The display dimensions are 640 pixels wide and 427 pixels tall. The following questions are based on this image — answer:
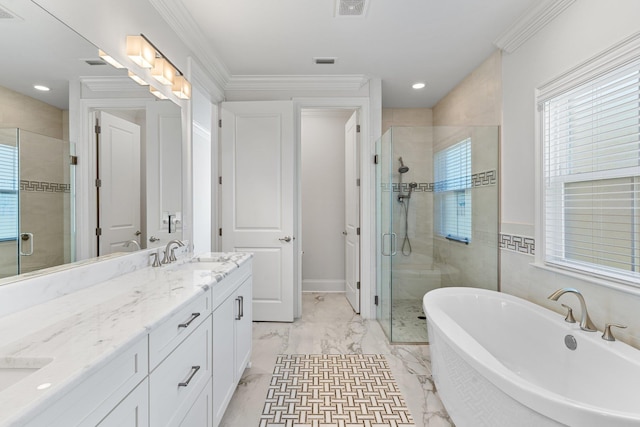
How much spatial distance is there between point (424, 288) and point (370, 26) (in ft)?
7.61

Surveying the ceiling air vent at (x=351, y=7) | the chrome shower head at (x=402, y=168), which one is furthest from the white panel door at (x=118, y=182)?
the chrome shower head at (x=402, y=168)

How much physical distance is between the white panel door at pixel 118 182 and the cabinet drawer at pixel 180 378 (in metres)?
0.69

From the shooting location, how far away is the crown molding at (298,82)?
10.0 ft

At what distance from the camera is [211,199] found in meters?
2.99

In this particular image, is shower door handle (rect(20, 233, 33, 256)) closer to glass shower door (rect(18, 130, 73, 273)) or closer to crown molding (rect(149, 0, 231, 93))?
glass shower door (rect(18, 130, 73, 273))

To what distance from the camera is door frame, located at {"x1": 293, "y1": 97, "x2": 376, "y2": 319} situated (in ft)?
10.3

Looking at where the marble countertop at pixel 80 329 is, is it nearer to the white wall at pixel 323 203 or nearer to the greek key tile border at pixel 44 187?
the greek key tile border at pixel 44 187

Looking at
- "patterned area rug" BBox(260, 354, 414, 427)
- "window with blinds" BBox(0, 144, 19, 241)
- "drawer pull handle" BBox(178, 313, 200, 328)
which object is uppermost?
"window with blinds" BBox(0, 144, 19, 241)

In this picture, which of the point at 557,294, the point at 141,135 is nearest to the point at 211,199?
the point at 141,135

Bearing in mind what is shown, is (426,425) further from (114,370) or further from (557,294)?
(114,370)

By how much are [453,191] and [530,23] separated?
1342 mm

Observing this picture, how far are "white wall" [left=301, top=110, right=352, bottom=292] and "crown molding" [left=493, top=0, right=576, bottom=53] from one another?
2169 millimetres

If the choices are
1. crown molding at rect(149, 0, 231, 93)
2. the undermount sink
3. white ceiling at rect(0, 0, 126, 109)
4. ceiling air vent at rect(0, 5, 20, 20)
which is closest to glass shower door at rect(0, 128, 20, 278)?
white ceiling at rect(0, 0, 126, 109)

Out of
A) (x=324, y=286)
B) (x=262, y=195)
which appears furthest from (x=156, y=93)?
(x=324, y=286)
